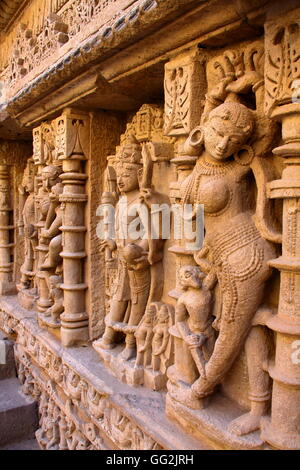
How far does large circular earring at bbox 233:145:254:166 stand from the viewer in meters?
2.02

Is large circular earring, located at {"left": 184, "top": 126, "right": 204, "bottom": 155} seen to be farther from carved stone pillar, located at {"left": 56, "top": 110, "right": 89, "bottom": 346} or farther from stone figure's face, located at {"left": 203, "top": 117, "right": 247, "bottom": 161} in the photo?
carved stone pillar, located at {"left": 56, "top": 110, "right": 89, "bottom": 346}

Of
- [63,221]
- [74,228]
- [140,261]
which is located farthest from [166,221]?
[63,221]

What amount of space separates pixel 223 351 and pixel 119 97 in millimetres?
2210

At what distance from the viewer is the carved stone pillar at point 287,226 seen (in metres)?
1.72

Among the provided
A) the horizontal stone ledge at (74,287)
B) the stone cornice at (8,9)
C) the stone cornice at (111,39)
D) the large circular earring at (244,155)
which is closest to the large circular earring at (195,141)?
the large circular earring at (244,155)

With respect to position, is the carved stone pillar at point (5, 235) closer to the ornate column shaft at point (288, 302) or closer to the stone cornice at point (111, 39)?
the stone cornice at point (111, 39)

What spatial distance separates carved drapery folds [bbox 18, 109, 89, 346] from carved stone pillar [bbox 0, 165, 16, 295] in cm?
146

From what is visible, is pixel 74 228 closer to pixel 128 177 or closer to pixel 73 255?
pixel 73 255

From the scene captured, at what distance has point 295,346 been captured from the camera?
1.77 m

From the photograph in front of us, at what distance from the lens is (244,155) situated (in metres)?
2.06

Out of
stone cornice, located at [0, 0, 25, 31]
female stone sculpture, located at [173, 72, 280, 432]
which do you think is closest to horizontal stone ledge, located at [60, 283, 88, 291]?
female stone sculpture, located at [173, 72, 280, 432]

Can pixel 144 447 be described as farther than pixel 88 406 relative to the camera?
No
